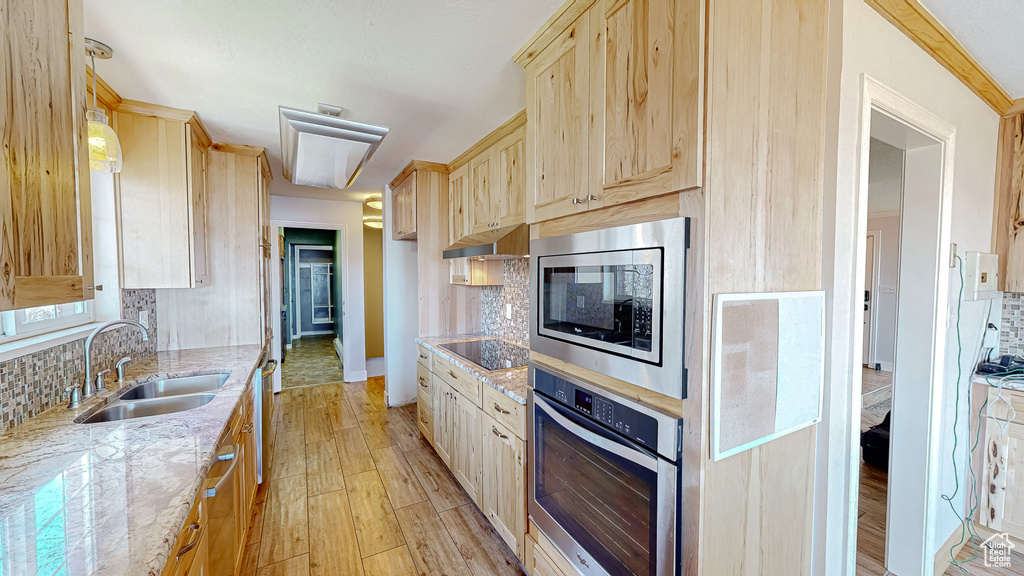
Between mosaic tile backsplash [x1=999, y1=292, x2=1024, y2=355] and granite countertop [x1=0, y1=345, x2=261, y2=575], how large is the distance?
154 inches

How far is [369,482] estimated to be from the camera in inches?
109

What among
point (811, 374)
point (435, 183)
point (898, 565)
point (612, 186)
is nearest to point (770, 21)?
point (612, 186)

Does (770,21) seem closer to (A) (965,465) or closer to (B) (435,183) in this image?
(A) (965,465)

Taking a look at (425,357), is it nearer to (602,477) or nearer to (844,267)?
(602,477)

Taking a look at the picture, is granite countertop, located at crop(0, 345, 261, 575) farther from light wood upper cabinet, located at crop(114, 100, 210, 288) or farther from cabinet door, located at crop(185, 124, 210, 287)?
cabinet door, located at crop(185, 124, 210, 287)

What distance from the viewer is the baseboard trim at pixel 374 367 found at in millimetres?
5758

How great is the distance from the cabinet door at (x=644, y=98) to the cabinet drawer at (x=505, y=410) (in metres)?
1.04

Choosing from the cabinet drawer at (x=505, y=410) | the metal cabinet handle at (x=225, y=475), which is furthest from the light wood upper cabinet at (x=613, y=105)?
the metal cabinet handle at (x=225, y=475)

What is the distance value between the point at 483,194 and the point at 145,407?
229 cm

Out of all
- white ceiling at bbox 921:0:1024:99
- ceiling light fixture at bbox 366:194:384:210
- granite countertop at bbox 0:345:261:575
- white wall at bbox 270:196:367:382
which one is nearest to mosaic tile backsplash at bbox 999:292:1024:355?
white ceiling at bbox 921:0:1024:99

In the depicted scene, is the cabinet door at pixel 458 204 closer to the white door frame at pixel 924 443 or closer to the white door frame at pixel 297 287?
the white door frame at pixel 924 443

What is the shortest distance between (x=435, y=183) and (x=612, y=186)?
2.70m

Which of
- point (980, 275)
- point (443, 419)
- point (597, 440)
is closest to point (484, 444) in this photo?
point (443, 419)

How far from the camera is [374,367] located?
584 cm
